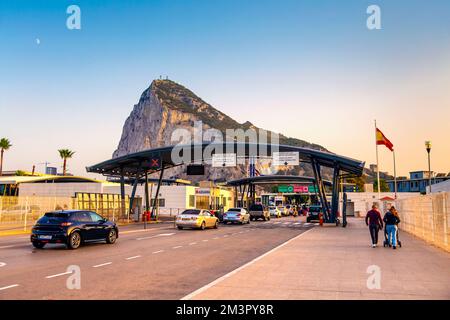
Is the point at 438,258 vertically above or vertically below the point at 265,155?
below

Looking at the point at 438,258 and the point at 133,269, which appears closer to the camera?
the point at 133,269

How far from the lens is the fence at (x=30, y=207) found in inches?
1096

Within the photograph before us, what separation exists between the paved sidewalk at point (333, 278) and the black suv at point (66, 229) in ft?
25.9

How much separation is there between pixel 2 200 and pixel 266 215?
29.4 metres

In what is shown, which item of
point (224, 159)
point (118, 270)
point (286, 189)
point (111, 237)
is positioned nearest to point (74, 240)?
point (111, 237)

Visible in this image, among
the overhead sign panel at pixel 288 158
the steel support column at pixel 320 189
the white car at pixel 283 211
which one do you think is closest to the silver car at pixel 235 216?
the overhead sign panel at pixel 288 158

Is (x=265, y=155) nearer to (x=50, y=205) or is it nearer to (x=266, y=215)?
(x=266, y=215)

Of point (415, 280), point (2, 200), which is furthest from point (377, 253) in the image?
point (2, 200)

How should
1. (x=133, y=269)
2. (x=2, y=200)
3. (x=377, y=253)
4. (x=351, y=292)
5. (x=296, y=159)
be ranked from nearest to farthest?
(x=351, y=292), (x=133, y=269), (x=377, y=253), (x=2, y=200), (x=296, y=159)

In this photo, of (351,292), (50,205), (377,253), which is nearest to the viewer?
(351,292)

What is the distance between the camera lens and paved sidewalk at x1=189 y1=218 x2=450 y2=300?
302 inches

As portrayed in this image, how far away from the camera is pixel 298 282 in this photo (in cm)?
886

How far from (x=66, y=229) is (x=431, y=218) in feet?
52.5

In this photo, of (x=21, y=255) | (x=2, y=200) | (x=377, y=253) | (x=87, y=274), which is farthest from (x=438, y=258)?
(x=2, y=200)
